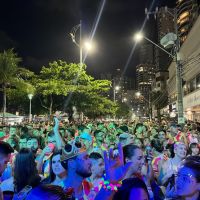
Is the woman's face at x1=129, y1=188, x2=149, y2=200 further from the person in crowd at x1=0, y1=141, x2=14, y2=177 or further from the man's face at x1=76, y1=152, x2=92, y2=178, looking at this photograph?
the person in crowd at x1=0, y1=141, x2=14, y2=177

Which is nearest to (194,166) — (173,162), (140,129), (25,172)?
(25,172)

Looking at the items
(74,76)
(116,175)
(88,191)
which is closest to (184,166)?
(116,175)

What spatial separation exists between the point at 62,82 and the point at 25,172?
30034mm

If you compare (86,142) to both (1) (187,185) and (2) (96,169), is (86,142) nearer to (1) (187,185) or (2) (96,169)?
(2) (96,169)

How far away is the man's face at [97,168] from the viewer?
519 centimetres

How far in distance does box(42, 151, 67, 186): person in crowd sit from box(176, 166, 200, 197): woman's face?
1582 millimetres

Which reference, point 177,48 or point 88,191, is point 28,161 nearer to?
point 88,191

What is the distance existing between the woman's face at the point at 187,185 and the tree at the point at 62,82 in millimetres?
30396

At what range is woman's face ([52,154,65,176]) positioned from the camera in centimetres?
421

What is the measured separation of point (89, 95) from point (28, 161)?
103ft

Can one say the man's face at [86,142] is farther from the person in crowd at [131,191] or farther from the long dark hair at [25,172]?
the person in crowd at [131,191]

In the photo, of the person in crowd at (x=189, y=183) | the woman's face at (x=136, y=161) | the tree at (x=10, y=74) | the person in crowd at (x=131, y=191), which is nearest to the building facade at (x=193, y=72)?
the tree at (x=10, y=74)

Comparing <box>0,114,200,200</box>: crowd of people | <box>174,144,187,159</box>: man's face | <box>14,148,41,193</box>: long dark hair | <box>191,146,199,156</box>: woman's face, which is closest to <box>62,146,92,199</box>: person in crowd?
<box>0,114,200,200</box>: crowd of people

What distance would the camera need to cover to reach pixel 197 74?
3850 centimetres
